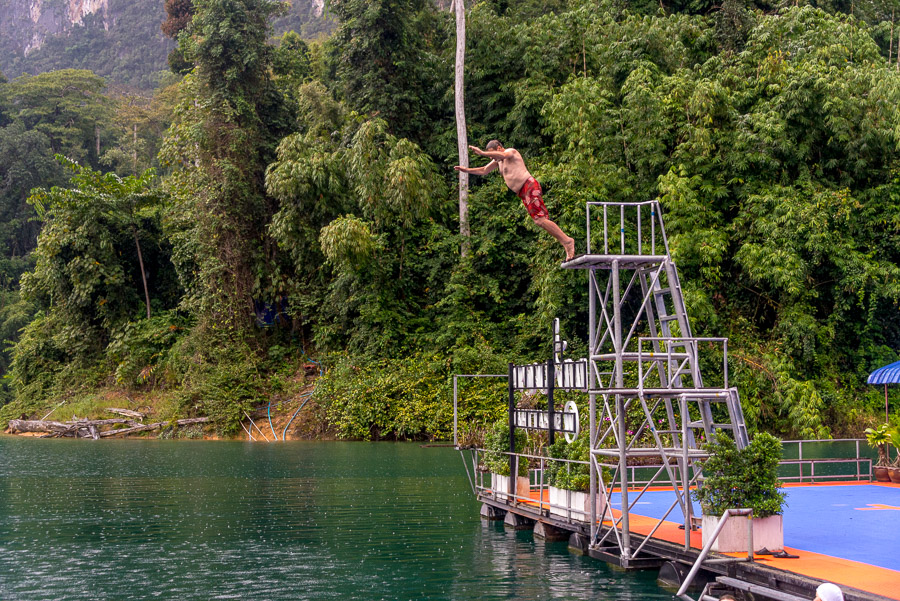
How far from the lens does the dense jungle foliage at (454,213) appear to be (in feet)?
88.8

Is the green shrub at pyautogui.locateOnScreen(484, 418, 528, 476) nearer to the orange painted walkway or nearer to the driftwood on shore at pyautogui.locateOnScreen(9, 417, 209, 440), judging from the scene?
the orange painted walkway

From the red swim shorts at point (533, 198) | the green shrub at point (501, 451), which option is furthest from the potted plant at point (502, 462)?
the red swim shorts at point (533, 198)

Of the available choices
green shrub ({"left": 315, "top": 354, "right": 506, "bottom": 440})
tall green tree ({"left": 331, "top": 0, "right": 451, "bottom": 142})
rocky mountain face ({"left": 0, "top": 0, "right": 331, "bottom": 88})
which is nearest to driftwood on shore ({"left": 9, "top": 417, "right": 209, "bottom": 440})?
green shrub ({"left": 315, "top": 354, "right": 506, "bottom": 440})

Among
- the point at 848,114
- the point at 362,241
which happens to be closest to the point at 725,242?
the point at 848,114

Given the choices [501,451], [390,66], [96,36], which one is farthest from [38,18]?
[501,451]

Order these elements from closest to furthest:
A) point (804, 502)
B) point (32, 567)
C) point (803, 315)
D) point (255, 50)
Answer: point (32, 567), point (804, 502), point (803, 315), point (255, 50)

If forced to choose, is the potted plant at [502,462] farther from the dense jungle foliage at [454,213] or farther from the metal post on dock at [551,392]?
the dense jungle foliage at [454,213]

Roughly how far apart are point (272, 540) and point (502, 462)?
426cm

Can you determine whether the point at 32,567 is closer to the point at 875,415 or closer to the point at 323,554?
the point at 323,554

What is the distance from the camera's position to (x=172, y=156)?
130 ft

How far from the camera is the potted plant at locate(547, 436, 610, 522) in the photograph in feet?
38.9

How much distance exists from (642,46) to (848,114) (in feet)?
24.6

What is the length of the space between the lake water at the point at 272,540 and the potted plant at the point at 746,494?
1068mm

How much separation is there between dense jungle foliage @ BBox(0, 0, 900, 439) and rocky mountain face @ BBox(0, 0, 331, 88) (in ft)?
145
